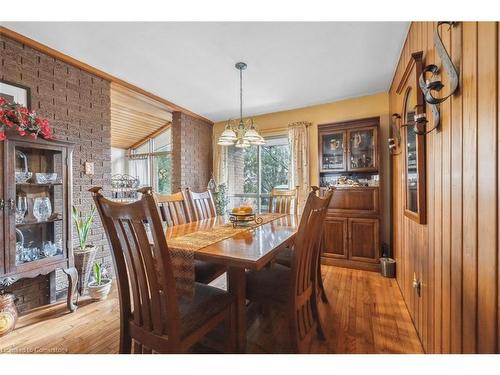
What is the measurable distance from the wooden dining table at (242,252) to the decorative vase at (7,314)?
1266mm

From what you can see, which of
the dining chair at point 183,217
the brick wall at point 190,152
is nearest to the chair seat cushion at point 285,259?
the dining chair at point 183,217

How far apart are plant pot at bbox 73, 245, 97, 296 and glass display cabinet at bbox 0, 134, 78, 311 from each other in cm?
18

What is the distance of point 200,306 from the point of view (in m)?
1.22

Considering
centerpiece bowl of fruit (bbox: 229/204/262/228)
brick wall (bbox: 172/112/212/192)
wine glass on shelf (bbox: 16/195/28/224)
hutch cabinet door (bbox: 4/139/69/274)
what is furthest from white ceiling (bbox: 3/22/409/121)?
centerpiece bowl of fruit (bbox: 229/204/262/228)

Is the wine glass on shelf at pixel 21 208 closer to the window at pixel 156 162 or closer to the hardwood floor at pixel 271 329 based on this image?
the hardwood floor at pixel 271 329

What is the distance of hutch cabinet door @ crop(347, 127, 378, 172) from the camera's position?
3020 mm

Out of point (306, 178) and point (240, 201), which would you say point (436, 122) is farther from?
point (240, 201)

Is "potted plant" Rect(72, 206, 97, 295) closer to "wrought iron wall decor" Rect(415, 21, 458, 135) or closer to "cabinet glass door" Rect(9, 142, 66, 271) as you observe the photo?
"cabinet glass door" Rect(9, 142, 66, 271)

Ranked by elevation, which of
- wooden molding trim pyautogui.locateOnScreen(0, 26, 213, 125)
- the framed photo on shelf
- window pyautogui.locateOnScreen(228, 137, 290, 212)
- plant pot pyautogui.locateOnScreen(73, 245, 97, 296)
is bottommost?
plant pot pyautogui.locateOnScreen(73, 245, 97, 296)

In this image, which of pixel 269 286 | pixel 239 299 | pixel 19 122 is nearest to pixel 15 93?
pixel 19 122

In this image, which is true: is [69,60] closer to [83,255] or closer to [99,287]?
[83,255]

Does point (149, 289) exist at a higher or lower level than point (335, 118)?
lower

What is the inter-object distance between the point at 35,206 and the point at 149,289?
5.34 feet
